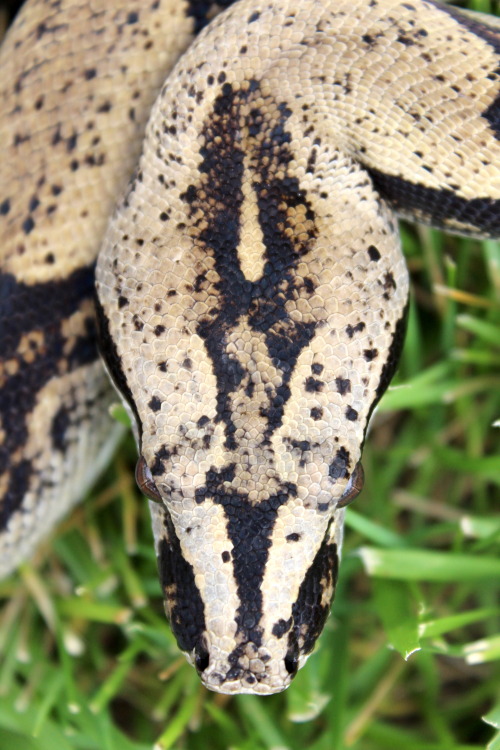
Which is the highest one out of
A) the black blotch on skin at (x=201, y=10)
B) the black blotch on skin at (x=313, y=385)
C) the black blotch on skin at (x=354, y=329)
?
the black blotch on skin at (x=201, y=10)

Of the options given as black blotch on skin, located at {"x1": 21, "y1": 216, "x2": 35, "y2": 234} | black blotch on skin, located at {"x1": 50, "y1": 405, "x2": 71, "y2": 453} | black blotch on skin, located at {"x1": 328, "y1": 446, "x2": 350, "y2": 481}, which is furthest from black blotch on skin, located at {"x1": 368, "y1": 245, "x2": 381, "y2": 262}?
black blotch on skin, located at {"x1": 50, "y1": 405, "x2": 71, "y2": 453}

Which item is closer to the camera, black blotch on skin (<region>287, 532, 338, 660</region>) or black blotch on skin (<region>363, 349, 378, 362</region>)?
black blotch on skin (<region>287, 532, 338, 660</region>)

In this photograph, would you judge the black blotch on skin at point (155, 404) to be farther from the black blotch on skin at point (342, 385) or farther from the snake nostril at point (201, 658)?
the snake nostril at point (201, 658)

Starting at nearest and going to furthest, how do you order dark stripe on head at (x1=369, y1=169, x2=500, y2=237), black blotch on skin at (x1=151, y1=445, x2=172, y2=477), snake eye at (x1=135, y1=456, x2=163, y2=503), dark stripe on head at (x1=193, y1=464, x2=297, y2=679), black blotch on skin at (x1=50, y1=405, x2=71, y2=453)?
dark stripe on head at (x1=193, y1=464, x2=297, y2=679)
black blotch on skin at (x1=151, y1=445, x2=172, y2=477)
snake eye at (x1=135, y1=456, x2=163, y2=503)
dark stripe on head at (x1=369, y1=169, x2=500, y2=237)
black blotch on skin at (x1=50, y1=405, x2=71, y2=453)

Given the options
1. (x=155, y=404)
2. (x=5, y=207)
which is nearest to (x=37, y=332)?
(x=5, y=207)

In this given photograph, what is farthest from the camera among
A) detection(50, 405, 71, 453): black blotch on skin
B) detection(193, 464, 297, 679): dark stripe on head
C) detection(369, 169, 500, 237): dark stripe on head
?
detection(50, 405, 71, 453): black blotch on skin

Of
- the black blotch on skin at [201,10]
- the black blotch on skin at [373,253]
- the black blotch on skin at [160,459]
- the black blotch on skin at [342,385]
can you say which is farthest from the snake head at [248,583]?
the black blotch on skin at [201,10]

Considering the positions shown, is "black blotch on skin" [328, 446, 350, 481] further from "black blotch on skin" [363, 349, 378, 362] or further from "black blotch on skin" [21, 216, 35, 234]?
"black blotch on skin" [21, 216, 35, 234]

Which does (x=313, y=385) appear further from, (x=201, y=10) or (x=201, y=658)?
(x=201, y=10)
